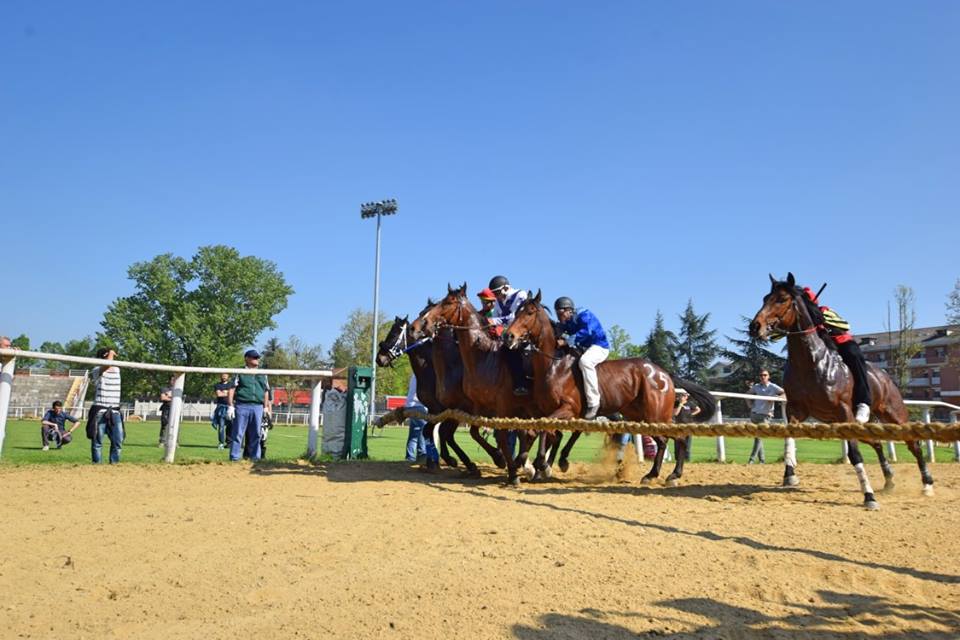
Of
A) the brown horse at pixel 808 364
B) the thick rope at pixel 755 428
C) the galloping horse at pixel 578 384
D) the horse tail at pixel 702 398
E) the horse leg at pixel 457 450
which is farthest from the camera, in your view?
the horse tail at pixel 702 398

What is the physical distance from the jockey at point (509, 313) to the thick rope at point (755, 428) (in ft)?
2.83

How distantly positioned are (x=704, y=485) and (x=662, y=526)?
148 inches

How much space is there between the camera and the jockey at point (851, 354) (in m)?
7.62

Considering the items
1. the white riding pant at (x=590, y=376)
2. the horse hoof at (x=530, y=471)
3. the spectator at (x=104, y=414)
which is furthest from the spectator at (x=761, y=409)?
the spectator at (x=104, y=414)

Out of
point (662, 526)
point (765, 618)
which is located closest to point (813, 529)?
point (662, 526)

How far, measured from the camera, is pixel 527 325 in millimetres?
8195

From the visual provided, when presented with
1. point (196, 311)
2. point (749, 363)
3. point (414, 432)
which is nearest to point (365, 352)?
point (196, 311)

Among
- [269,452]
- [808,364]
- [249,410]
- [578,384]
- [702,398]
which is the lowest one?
[269,452]

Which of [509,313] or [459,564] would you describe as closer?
[459,564]

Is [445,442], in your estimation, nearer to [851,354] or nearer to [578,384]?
[578,384]

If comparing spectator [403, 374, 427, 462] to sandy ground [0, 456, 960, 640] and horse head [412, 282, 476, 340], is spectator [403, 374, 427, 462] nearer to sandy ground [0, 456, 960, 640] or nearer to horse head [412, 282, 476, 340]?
horse head [412, 282, 476, 340]

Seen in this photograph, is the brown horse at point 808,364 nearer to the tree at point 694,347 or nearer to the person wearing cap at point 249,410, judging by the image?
the person wearing cap at point 249,410

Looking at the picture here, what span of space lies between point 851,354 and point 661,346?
54597 mm

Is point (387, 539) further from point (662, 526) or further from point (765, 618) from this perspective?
point (765, 618)
